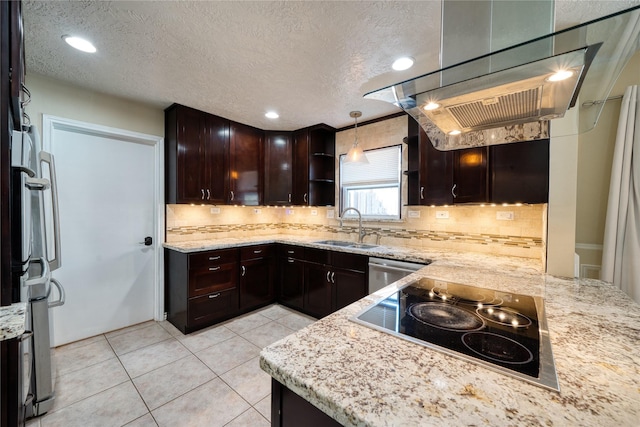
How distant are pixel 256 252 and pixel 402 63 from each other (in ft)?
8.45

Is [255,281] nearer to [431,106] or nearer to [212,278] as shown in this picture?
[212,278]

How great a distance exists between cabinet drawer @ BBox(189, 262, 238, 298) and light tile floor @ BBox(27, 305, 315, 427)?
44cm

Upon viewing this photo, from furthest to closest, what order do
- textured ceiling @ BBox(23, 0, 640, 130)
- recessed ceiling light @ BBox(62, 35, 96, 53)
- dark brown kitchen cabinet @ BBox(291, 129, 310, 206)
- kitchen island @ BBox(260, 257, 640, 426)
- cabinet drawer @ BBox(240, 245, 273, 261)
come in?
dark brown kitchen cabinet @ BBox(291, 129, 310, 206) → cabinet drawer @ BBox(240, 245, 273, 261) → recessed ceiling light @ BBox(62, 35, 96, 53) → textured ceiling @ BBox(23, 0, 640, 130) → kitchen island @ BBox(260, 257, 640, 426)

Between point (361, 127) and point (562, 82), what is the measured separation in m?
2.55

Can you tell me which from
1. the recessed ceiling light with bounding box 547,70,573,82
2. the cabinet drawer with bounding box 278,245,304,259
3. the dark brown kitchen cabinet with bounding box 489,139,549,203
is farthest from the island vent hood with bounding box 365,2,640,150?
the cabinet drawer with bounding box 278,245,304,259

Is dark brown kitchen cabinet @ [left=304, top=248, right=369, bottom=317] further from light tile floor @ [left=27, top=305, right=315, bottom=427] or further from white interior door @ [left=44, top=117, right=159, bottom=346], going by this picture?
white interior door @ [left=44, top=117, right=159, bottom=346]

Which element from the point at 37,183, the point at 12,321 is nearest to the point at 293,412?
the point at 12,321

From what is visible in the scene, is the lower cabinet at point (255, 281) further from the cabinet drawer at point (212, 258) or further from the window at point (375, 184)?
the window at point (375, 184)

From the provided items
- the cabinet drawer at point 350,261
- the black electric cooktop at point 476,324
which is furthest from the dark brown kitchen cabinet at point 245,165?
the black electric cooktop at point 476,324

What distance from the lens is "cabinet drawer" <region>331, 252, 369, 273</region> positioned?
8.39 feet

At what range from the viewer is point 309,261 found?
3055 mm

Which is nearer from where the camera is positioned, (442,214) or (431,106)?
(431,106)

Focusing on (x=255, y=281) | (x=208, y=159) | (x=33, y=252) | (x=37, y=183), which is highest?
(x=208, y=159)

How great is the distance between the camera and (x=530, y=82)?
0.93 metres
